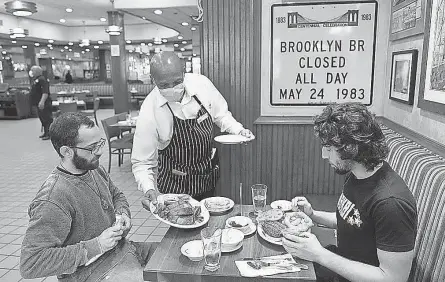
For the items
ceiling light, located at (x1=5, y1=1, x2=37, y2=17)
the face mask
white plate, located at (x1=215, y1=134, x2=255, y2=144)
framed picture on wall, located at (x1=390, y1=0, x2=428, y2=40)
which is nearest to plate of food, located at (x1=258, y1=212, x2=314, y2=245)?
white plate, located at (x1=215, y1=134, x2=255, y2=144)

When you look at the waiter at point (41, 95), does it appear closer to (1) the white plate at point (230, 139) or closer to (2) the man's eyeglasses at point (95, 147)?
(1) the white plate at point (230, 139)

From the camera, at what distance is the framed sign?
126 inches

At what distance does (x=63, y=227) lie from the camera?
1.67m

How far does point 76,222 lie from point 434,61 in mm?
2205

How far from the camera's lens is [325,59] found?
3.30m

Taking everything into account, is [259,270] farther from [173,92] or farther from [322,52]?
[322,52]

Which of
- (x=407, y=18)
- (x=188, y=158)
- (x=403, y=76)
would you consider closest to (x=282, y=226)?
(x=188, y=158)

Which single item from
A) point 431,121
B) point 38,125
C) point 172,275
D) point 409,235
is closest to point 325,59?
point 431,121

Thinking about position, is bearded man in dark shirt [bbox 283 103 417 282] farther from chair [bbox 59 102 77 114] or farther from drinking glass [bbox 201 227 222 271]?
chair [bbox 59 102 77 114]

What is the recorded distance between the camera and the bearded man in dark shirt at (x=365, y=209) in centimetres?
140

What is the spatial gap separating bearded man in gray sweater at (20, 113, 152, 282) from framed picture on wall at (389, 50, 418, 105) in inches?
83.5

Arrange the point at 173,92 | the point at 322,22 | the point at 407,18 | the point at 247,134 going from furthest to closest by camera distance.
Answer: the point at 322,22 → the point at 247,134 → the point at 407,18 → the point at 173,92

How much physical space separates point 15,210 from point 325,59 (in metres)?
4.19

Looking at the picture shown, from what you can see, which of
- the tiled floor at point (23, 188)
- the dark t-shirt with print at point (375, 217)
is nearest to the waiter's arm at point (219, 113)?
the dark t-shirt with print at point (375, 217)
